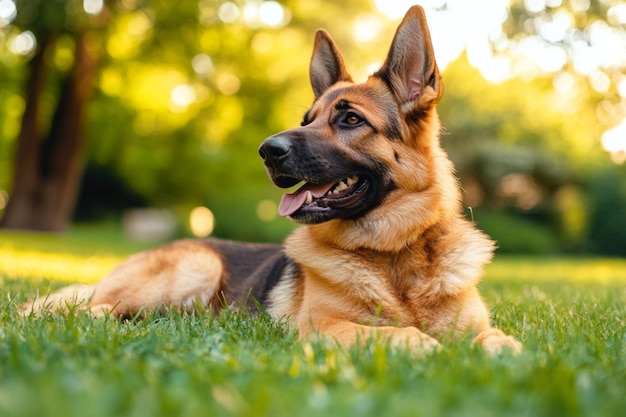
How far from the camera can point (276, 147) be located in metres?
3.95

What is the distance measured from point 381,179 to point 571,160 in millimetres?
26108

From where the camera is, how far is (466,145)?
27938 millimetres

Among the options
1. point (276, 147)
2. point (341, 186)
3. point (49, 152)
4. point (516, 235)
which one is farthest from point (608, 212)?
point (276, 147)

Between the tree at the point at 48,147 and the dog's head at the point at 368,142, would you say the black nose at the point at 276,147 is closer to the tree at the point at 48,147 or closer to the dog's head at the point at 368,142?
the dog's head at the point at 368,142

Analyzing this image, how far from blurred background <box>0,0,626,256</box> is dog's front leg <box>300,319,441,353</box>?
9564 mm

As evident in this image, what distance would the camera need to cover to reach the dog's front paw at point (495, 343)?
10.1 feet

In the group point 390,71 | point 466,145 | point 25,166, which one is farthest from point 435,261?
point 466,145

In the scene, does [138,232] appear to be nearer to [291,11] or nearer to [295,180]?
[291,11]

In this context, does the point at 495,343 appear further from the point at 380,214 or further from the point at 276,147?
the point at 276,147

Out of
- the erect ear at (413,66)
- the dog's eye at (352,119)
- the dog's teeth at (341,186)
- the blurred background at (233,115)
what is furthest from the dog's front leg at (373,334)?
the blurred background at (233,115)

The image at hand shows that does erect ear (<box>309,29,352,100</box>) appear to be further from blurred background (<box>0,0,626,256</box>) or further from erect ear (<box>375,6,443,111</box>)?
blurred background (<box>0,0,626,256</box>)

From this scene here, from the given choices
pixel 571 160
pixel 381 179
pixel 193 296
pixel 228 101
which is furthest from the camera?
pixel 571 160

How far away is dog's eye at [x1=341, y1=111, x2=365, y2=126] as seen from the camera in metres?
4.23

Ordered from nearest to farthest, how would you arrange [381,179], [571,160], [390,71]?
[381,179], [390,71], [571,160]
